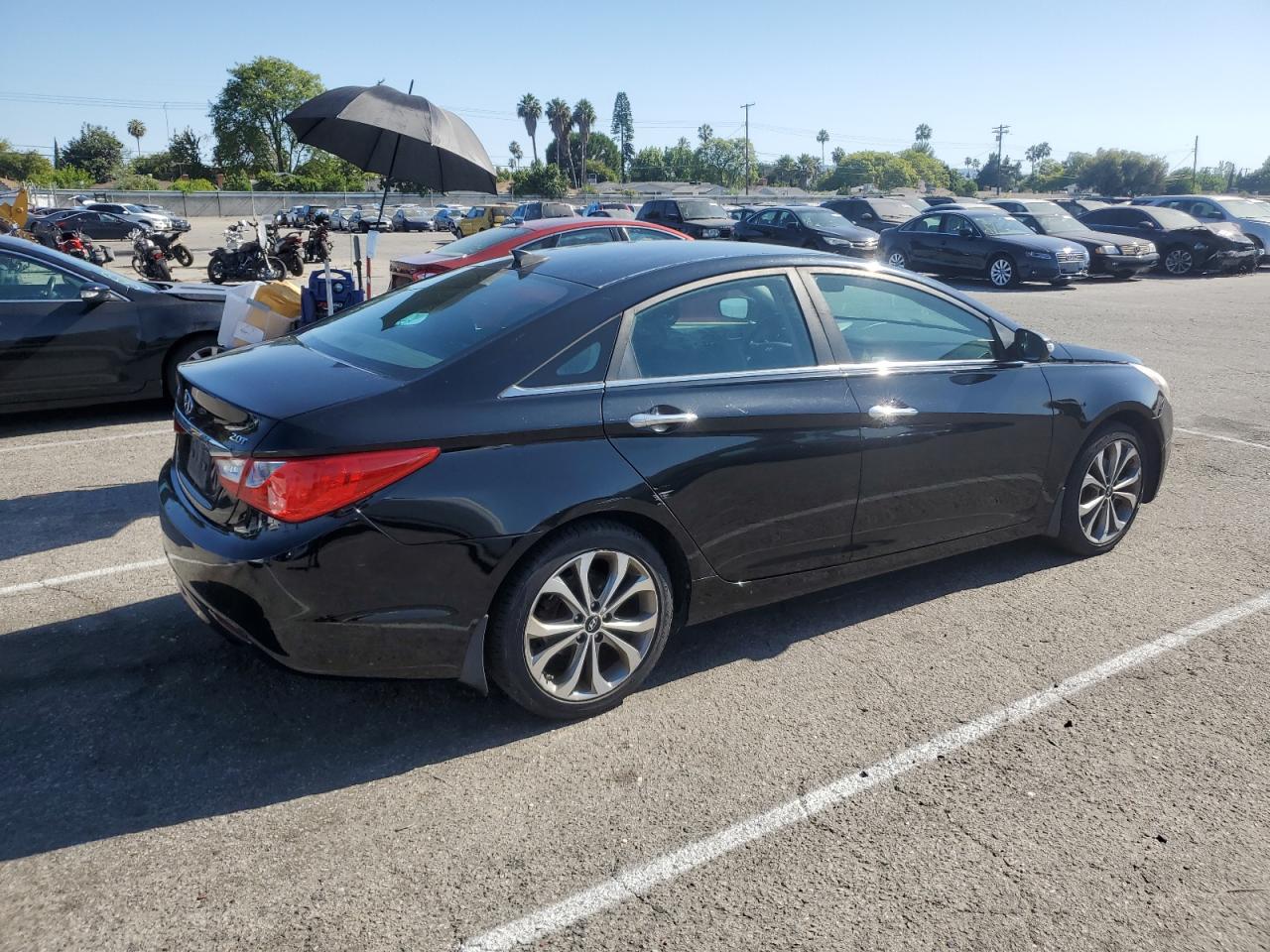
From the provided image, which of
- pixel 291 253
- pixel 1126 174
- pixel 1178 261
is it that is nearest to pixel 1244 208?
pixel 1178 261

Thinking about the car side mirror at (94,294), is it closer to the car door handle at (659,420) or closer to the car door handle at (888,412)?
the car door handle at (659,420)

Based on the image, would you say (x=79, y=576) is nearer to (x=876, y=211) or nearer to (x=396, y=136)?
(x=396, y=136)

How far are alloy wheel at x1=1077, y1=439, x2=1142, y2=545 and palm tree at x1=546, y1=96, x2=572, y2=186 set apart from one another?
460 ft

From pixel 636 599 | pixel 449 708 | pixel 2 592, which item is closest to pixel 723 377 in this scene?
pixel 636 599

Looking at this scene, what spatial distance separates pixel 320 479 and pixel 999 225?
20.2 metres

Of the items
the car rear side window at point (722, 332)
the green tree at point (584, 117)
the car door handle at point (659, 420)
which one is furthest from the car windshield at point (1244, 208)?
the green tree at point (584, 117)

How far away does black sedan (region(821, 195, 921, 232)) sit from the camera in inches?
1060

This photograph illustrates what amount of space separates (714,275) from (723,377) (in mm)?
439

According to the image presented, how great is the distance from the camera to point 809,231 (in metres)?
22.5

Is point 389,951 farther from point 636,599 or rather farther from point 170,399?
point 170,399

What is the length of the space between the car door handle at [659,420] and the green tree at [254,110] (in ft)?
375

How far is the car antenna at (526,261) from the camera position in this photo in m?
4.12

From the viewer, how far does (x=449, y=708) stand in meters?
3.56

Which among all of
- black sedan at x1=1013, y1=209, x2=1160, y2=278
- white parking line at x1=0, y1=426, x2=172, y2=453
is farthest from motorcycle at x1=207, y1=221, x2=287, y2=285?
black sedan at x1=1013, y1=209, x2=1160, y2=278
